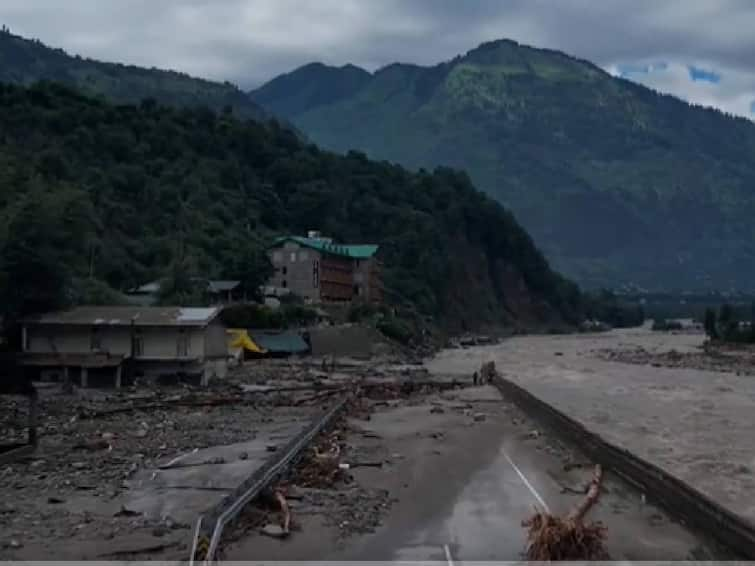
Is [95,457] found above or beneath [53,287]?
beneath

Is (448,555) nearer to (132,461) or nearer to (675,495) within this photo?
(675,495)

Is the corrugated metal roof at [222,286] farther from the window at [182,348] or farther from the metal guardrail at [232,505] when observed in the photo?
the metal guardrail at [232,505]

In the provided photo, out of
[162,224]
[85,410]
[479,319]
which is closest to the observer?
[85,410]

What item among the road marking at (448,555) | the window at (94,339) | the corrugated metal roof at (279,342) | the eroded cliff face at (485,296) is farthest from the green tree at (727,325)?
the road marking at (448,555)

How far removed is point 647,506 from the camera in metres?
21.2

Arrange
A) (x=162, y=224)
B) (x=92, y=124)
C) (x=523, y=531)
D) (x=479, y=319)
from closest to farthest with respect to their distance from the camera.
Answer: (x=523, y=531) → (x=162, y=224) → (x=92, y=124) → (x=479, y=319)

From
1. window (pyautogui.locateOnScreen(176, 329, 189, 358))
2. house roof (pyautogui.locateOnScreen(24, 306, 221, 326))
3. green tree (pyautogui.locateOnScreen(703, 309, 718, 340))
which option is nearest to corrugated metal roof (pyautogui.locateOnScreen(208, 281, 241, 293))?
house roof (pyautogui.locateOnScreen(24, 306, 221, 326))

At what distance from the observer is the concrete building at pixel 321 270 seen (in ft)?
342

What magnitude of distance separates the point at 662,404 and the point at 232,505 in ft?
119

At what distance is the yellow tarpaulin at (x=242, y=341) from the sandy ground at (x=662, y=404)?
14.2 m

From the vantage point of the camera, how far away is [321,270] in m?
106

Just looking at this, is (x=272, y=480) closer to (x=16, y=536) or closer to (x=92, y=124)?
(x=16, y=536)

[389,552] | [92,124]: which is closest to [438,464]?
[389,552]

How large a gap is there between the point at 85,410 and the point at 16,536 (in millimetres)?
22668
